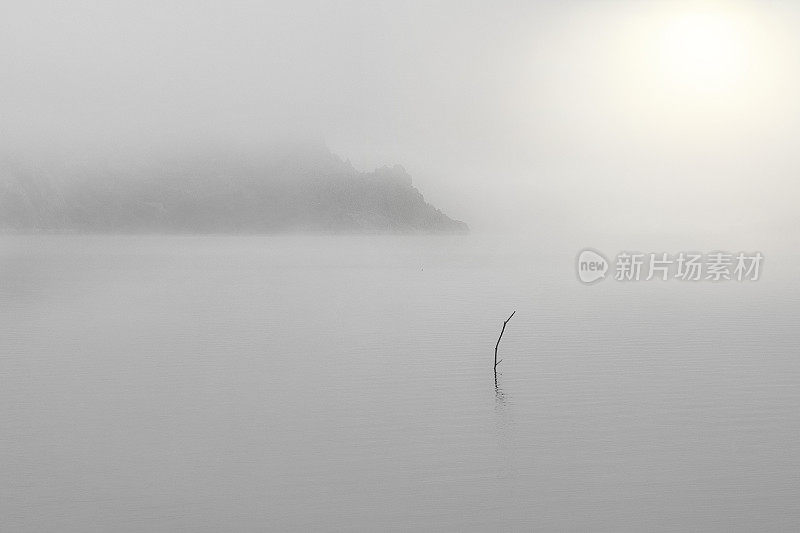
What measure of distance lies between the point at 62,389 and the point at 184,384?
4.83 metres

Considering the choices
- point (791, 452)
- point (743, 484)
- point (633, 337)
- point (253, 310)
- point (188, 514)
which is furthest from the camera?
point (253, 310)

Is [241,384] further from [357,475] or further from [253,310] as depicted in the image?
[253,310]

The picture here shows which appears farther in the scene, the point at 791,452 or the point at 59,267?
the point at 59,267

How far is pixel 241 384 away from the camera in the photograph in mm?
37250

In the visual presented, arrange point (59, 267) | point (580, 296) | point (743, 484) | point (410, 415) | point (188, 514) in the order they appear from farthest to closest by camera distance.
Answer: point (59, 267) < point (580, 296) < point (410, 415) < point (743, 484) < point (188, 514)

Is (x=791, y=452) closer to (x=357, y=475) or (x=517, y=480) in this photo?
(x=517, y=480)

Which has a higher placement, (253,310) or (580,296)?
(580,296)

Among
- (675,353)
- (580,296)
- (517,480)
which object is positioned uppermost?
(580,296)

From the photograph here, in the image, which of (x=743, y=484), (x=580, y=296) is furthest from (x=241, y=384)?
(x=580, y=296)

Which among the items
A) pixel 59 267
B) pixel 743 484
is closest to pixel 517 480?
pixel 743 484

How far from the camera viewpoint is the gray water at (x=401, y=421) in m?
21.2

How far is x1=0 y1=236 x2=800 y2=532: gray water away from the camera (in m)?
21.2

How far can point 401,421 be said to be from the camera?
97.7 ft

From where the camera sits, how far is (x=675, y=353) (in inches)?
1768
